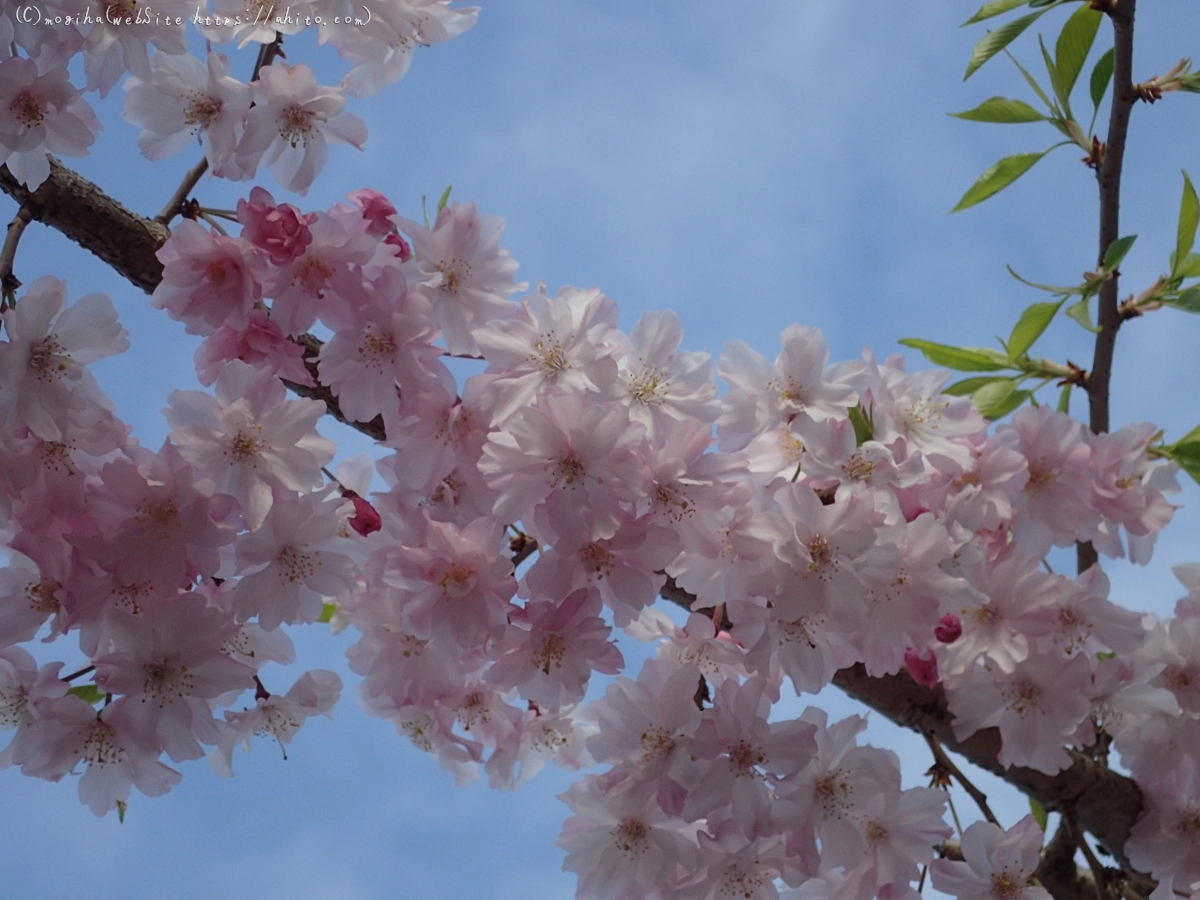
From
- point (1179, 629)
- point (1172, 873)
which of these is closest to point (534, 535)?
point (1179, 629)

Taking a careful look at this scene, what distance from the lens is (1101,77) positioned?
1.60 metres

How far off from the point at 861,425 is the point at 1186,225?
77cm

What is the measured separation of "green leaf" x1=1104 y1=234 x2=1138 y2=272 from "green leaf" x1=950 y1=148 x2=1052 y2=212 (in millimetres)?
230

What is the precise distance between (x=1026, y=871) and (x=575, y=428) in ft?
2.77

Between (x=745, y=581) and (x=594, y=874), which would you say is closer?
(x=745, y=581)

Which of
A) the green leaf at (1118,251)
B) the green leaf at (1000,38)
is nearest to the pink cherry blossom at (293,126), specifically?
the green leaf at (1000,38)

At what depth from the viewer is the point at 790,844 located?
1208 mm

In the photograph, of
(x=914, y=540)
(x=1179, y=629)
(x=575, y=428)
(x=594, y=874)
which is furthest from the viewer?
→ (x=1179, y=629)

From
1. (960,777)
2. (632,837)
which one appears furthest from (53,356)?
(960,777)

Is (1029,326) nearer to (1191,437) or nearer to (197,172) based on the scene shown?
(1191,437)

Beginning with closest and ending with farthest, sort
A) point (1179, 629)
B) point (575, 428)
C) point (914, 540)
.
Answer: point (575, 428) → point (914, 540) → point (1179, 629)

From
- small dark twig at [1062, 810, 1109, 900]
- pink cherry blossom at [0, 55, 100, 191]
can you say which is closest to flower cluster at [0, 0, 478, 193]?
pink cherry blossom at [0, 55, 100, 191]

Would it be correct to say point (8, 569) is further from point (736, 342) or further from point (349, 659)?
point (736, 342)

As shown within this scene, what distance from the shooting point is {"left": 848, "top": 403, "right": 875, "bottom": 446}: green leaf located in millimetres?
1212
